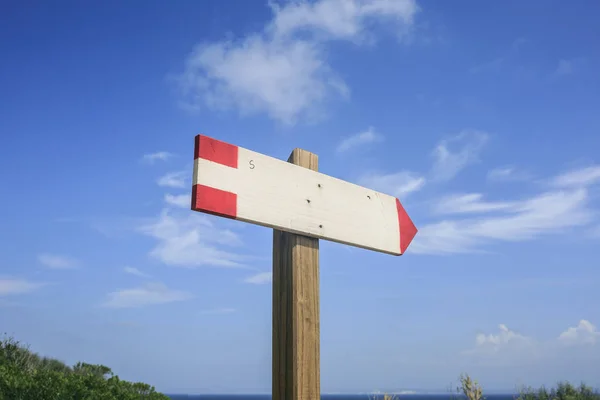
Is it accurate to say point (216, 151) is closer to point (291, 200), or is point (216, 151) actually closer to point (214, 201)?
point (214, 201)

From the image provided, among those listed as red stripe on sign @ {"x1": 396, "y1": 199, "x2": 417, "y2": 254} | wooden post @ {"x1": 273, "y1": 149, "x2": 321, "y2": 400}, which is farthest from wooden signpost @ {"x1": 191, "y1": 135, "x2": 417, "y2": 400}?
red stripe on sign @ {"x1": 396, "y1": 199, "x2": 417, "y2": 254}

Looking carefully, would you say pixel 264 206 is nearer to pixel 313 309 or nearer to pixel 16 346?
pixel 313 309

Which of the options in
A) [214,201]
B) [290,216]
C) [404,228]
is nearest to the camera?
[214,201]

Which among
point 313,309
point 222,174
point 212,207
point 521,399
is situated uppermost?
point 222,174

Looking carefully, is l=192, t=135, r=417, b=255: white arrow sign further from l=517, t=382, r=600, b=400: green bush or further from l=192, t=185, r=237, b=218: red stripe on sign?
l=517, t=382, r=600, b=400: green bush

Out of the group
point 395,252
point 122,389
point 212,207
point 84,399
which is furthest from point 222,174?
point 122,389

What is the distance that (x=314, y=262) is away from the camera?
2662 millimetres

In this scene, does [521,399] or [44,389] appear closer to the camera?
[44,389]

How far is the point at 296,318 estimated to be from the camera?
8.17 feet

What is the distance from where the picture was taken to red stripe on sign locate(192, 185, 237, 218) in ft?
7.61

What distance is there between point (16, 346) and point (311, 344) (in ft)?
38.6

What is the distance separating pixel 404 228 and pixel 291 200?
2.96ft

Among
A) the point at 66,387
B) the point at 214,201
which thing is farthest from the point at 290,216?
the point at 66,387

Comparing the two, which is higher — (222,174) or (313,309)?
(222,174)
